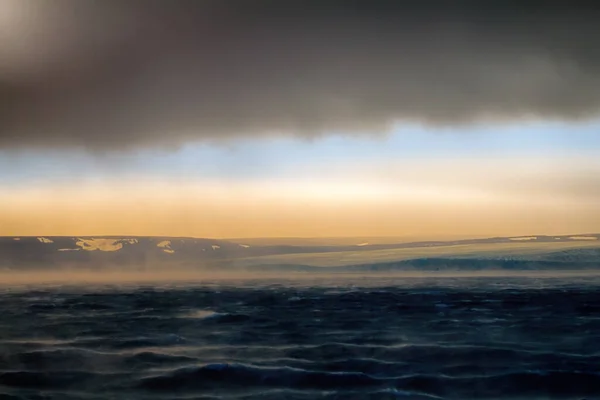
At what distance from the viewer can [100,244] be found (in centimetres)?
250

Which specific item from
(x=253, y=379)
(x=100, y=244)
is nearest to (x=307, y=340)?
(x=253, y=379)

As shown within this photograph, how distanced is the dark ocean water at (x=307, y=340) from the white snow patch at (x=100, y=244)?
0.18m

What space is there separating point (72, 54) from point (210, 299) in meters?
1.23

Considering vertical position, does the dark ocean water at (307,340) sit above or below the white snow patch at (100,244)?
below

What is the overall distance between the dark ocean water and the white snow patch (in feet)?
0.58

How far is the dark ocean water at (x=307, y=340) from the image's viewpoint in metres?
2.28

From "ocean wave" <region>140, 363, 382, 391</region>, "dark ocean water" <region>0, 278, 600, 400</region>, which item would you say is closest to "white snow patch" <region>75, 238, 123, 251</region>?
"dark ocean water" <region>0, 278, 600, 400</region>

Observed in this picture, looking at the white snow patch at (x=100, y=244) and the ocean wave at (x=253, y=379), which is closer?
the ocean wave at (x=253, y=379)

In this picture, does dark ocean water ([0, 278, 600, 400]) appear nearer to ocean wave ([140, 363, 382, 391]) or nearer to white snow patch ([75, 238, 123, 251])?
ocean wave ([140, 363, 382, 391])

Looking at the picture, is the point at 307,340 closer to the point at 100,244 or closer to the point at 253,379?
the point at 253,379

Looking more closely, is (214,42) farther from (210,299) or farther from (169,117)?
(210,299)

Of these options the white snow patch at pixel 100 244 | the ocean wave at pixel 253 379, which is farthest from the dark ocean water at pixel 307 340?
the white snow patch at pixel 100 244

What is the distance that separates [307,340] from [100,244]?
37.6 inches

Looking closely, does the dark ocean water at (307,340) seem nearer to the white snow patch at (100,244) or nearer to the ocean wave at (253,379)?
the ocean wave at (253,379)
